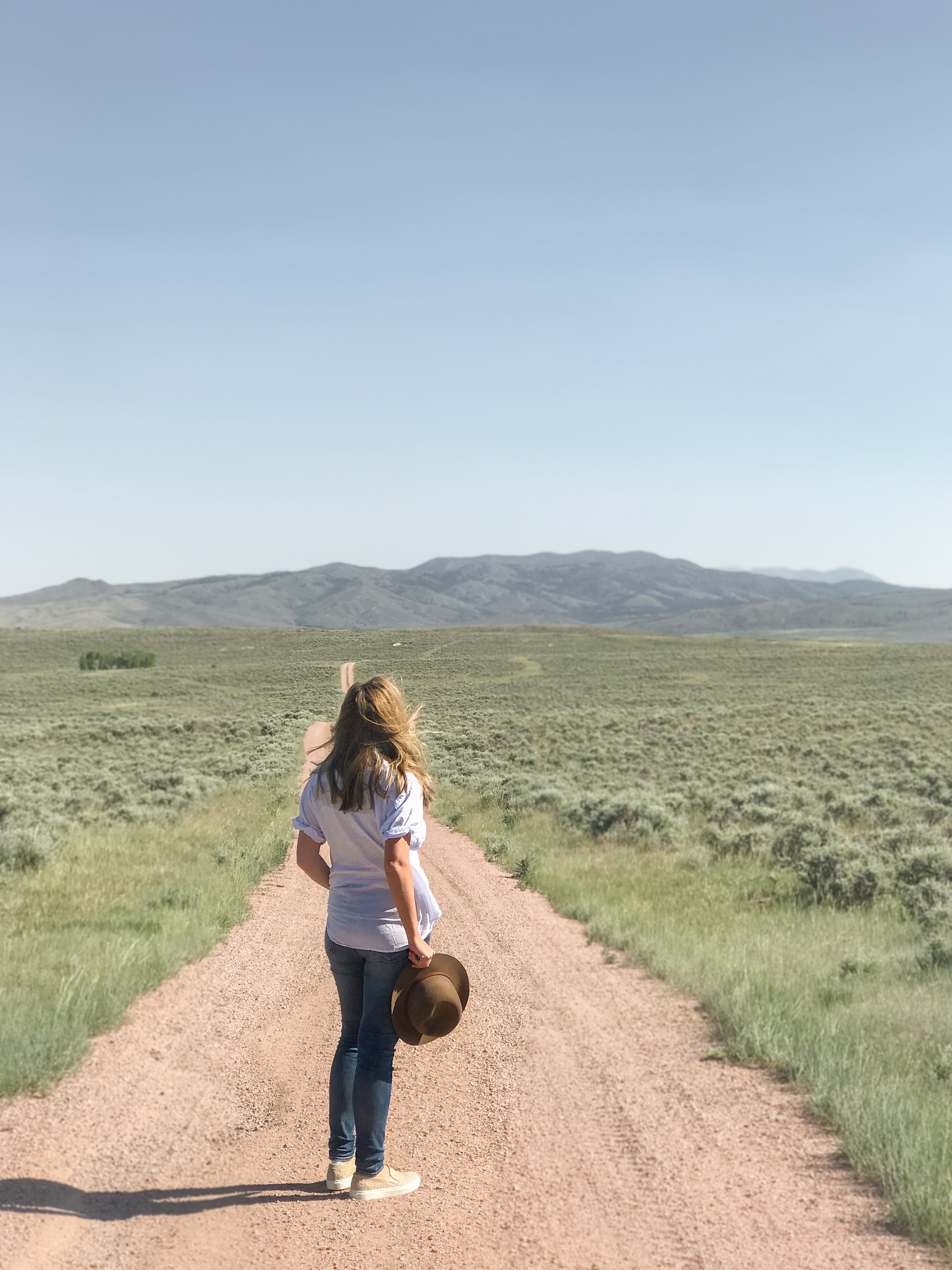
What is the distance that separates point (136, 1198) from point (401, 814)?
2099mm

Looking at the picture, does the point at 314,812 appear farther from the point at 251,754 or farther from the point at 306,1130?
the point at 251,754

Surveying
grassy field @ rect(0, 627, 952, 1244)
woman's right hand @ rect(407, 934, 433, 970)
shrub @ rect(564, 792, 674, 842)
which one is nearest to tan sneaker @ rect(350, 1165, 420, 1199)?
woman's right hand @ rect(407, 934, 433, 970)

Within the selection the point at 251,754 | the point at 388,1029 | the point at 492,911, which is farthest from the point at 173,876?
the point at 251,754

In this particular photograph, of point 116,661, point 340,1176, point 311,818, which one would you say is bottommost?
point 116,661

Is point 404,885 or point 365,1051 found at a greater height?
point 404,885

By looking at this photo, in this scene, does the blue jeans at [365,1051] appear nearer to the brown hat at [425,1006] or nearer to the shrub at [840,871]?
the brown hat at [425,1006]

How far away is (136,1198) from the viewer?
13.5 feet

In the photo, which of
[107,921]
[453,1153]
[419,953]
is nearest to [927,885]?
[453,1153]

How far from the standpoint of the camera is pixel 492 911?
32.3 feet

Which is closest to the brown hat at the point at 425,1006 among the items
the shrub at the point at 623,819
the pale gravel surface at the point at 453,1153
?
the pale gravel surface at the point at 453,1153

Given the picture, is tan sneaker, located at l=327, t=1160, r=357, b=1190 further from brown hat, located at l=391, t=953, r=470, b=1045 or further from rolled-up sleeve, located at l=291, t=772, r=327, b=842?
rolled-up sleeve, located at l=291, t=772, r=327, b=842

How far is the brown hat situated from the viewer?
392 centimetres

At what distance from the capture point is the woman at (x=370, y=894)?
394 cm

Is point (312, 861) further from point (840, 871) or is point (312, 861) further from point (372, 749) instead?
point (840, 871)
